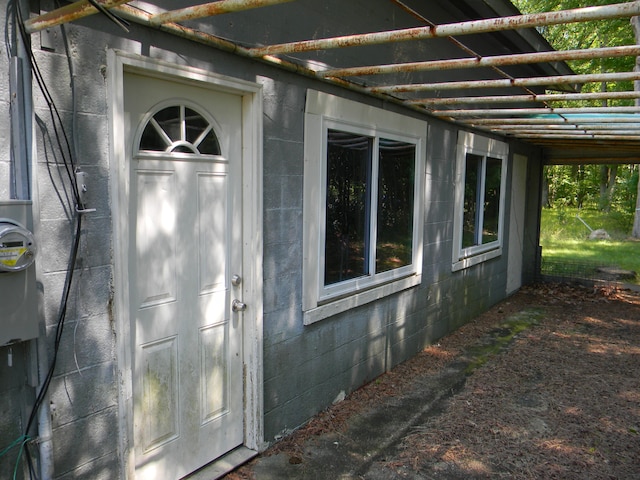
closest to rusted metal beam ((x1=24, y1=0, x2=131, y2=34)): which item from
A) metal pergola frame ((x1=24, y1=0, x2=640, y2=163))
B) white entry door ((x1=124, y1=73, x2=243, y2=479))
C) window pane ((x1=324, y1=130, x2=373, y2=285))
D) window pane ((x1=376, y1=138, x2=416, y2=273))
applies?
metal pergola frame ((x1=24, y1=0, x2=640, y2=163))

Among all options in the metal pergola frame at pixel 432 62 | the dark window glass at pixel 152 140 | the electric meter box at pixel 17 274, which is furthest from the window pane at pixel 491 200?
the electric meter box at pixel 17 274

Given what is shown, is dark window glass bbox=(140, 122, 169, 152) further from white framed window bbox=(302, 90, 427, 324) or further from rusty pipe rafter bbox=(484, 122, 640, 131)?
rusty pipe rafter bbox=(484, 122, 640, 131)

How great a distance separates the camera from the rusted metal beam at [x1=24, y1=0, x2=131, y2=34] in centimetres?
190

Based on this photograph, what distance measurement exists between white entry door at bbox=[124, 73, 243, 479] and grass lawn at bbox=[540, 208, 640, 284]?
874cm

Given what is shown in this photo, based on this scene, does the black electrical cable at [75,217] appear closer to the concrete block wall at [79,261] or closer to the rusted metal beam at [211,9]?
the concrete block wall at [79,261]

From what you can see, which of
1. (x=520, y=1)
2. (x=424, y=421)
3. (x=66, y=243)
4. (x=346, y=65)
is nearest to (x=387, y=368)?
(x=424, y=421)

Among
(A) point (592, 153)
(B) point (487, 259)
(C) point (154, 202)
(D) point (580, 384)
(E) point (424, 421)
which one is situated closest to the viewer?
(C) point (154, 202)

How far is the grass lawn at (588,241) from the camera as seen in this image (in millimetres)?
12273

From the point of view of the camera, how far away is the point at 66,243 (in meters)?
2.24

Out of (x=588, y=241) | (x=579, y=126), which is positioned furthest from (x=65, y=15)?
(x=588, y=241)

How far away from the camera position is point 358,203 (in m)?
4.45

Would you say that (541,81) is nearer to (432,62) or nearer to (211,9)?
(432,62)

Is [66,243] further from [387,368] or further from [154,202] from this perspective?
[387,368]

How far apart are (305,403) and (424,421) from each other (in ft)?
3.26
